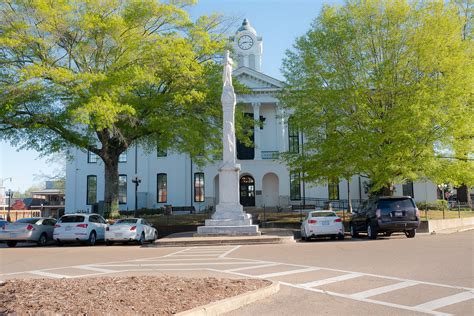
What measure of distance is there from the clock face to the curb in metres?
51.0

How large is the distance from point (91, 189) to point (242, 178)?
1553 centimetres

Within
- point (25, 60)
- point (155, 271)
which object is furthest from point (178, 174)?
point (155, 271)

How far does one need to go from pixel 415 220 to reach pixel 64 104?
1831 cm

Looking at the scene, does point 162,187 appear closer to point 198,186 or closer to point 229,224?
point 198,186

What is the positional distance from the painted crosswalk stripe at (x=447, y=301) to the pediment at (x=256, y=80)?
122 ft

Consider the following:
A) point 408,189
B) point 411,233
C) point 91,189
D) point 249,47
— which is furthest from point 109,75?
point 249,47

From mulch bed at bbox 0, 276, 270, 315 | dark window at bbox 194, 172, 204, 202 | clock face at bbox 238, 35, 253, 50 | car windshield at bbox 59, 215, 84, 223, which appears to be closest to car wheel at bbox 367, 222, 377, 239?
mulch bed at bbox 0, 276, 270, 315

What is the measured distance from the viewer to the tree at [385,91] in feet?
73.4

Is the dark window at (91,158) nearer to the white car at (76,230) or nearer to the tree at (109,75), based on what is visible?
the tree at (109,75)

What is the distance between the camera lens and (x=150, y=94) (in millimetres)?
27297

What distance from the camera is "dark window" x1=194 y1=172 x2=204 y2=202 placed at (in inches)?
1823

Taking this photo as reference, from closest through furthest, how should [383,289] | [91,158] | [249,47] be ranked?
[383,289] < [91,158] < [249,47]

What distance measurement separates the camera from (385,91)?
78.7 ft

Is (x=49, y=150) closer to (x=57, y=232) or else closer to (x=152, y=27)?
(x=57, y=232)
